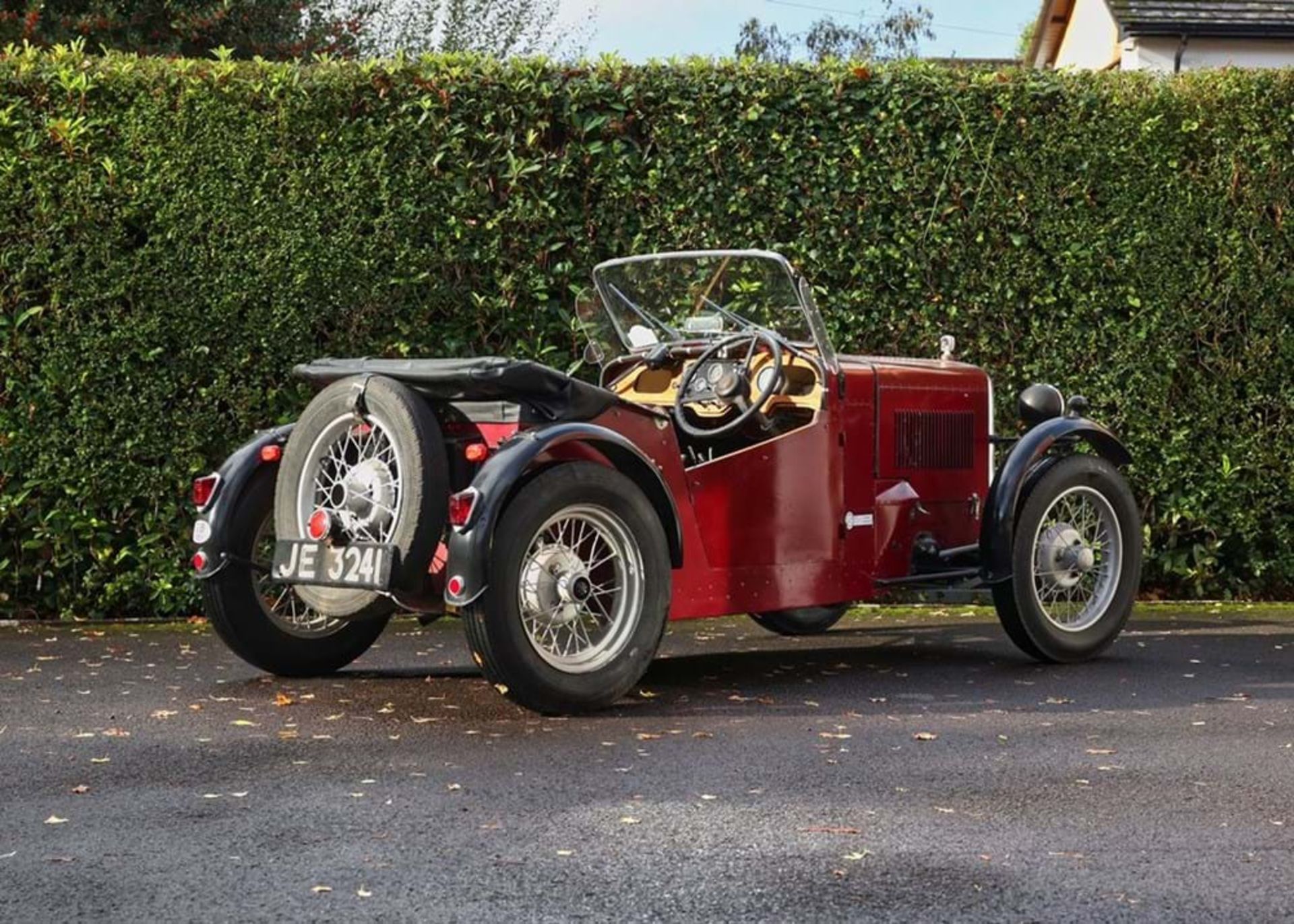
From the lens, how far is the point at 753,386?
7.84 meters

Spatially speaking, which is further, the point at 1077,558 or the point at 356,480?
the point at 1077,558

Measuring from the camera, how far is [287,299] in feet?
31.4

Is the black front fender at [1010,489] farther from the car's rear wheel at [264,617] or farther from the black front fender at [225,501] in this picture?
the black front fender at [225,501]

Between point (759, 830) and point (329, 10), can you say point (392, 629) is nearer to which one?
point (759, 830)

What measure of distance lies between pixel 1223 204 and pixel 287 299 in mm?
5161

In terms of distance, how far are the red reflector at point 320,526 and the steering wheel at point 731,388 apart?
1.64 meters

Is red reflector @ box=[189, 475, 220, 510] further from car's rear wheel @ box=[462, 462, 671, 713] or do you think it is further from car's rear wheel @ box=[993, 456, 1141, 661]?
car's rear wheel @ box=[993, 456, 1141, 661]

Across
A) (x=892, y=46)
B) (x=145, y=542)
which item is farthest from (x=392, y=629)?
(x=892, y=46)

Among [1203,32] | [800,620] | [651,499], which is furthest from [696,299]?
[1203,32]

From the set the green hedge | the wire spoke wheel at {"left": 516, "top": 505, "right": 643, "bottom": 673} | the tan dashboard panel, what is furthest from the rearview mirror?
the wire spoke wheel at {"left": 516, "top": 505, "right": 643, "bottom": 673}

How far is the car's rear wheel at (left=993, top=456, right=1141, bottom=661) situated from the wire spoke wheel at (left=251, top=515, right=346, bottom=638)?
2839 millimetres

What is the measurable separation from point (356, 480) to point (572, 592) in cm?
88

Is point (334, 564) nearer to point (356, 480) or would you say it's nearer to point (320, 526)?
point (320, 526)

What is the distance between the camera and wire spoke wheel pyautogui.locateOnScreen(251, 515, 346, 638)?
24.0 ft
